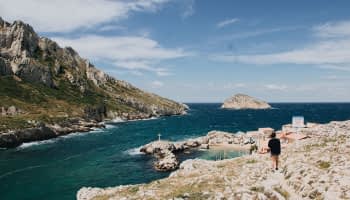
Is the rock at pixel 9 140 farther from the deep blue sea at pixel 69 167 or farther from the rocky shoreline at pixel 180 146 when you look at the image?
the rocky shoreline at pixel 180 146

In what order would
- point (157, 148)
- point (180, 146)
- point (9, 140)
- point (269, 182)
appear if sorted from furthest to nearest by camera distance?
1. point (9, 140)
2. point (180, 146)
3. point (157, 148)
4. point (269, 182)

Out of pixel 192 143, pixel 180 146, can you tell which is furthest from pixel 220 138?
pixel 180 146

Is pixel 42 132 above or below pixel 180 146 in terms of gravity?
above

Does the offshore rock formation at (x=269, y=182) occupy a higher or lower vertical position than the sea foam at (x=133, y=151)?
higher

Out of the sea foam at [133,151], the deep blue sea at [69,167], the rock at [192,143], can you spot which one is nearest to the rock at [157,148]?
the sea foam at [133,151]

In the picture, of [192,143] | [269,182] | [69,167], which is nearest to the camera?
[269,182]

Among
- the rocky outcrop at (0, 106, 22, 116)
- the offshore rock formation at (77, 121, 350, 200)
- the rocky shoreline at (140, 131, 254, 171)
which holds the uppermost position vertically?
Result: the rocky outcrop at (0, 106, 22, 116)

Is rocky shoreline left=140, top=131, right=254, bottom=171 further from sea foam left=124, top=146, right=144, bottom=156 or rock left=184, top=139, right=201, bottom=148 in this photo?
sea foam left=124, top=146, right=144, bottom=156

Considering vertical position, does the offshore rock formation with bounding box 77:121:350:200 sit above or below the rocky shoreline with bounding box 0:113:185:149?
above

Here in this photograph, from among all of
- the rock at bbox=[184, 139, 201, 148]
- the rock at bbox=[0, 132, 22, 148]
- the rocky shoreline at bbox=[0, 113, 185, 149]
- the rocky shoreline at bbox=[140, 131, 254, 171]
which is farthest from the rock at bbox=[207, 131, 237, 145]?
the rock at bbox=[0, 132, 22, 148]

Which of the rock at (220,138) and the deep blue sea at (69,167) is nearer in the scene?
the deep blue sea at (69,167)

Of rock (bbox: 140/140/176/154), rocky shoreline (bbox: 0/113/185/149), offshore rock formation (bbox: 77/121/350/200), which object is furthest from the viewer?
rocky shoreline (bbox: 0/113/185/149)

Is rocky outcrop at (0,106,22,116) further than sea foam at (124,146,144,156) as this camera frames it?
→ Yes

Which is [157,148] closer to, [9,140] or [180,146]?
[180,146]
